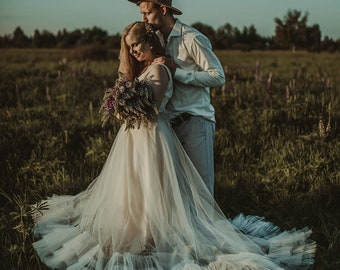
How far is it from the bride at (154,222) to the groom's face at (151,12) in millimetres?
199

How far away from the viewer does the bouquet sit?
385 cm

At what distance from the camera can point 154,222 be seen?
13.3 ft

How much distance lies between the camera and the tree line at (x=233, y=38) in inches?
819

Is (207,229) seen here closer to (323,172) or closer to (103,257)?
(103,257)

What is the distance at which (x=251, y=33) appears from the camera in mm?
24016

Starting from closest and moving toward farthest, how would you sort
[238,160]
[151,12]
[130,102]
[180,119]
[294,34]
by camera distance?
[130,102], [151,12], [180,119], [238,160], [294,34]

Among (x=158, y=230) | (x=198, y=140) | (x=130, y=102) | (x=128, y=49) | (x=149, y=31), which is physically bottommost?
(x=158, y=230)

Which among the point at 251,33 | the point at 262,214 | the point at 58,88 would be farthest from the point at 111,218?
the point at 251,33

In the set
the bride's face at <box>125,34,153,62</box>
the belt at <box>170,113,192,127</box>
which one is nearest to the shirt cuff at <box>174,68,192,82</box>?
the bride's face at <box>125,34,153,62</box>

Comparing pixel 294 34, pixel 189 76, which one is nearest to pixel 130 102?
pixel 189 76

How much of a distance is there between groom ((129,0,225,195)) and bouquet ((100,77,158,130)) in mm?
310

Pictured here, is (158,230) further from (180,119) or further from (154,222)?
(180,119)

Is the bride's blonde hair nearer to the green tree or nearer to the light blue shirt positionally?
the light blue shirt

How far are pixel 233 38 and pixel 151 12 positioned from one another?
19708 mm
